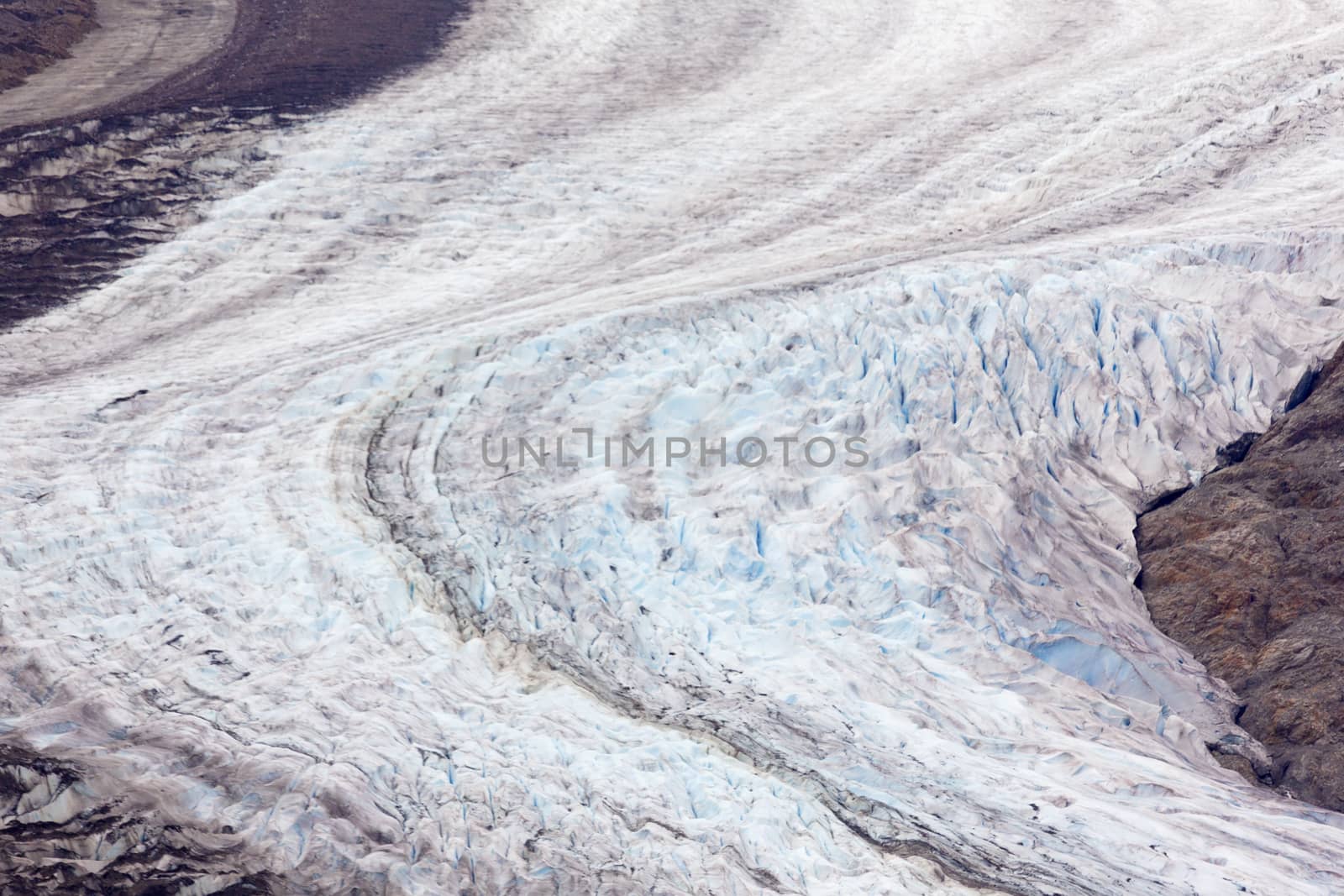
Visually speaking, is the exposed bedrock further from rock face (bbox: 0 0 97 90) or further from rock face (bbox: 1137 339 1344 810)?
rock face (bbox: 1137 339 1344 810)

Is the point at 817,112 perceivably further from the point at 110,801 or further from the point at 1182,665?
the point at 110,801

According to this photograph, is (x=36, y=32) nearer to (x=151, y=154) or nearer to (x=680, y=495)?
(x=151, y=154)

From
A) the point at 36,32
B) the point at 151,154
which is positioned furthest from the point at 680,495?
the point at 36,32

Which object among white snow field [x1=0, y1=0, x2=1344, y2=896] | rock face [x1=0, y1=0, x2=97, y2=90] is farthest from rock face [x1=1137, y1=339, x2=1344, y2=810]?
rock face [x1=0, y1=0, x2=97, y2=90]

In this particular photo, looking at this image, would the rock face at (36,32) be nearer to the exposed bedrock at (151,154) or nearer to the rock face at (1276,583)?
the exposed bedrock at (151,154)

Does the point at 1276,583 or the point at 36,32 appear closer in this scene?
the point at 1276,583

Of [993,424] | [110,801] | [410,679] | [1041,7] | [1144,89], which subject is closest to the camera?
[110,801]

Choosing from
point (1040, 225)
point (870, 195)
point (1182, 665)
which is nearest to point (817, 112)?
point (870, 195)
